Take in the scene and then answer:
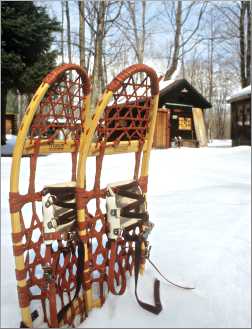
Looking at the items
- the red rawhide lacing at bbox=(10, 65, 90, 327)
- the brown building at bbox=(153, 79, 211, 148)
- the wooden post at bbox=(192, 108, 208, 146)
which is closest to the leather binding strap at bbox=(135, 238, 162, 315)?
the red rawhide lacing at bbox=(10, 65, 90, 327)

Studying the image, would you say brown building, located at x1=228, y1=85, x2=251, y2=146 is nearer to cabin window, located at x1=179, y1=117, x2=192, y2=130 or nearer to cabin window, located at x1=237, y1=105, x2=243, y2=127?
cabin window, located at x1=237, y1=105, x2=243, y2=127

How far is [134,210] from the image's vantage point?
2025 mm

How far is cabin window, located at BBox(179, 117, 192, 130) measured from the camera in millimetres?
17312

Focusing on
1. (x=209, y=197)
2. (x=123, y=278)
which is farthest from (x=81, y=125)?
(x=209, y=197)

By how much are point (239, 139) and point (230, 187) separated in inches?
516

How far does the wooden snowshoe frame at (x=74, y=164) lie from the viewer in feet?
5.68

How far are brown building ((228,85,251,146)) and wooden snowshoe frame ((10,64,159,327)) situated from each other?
15109mm

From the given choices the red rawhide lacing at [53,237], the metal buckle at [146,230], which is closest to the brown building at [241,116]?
the metal buckle at [146,230]

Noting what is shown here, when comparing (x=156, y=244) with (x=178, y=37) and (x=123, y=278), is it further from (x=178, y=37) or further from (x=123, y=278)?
(x=178, y=37)

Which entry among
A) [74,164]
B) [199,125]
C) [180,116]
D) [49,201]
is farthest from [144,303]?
[199,125]

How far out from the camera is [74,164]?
2.22 metres

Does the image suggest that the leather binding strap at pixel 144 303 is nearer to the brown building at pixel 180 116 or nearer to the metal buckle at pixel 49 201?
A: the metal buckle at pixel 49 201

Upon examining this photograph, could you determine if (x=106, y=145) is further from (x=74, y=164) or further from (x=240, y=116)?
(x=240, y=116)

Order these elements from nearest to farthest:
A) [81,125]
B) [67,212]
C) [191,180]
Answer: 1. [67,212]
2. [81,125]
3. [191,180]
